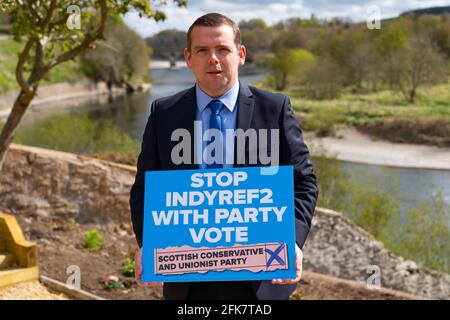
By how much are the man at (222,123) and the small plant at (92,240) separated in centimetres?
741

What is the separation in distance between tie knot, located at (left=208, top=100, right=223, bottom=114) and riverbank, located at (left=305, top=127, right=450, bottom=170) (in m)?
31.9

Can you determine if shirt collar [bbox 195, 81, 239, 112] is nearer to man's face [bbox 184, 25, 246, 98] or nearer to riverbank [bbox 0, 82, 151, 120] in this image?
man's face [bbox 184, 25, 246, 98]

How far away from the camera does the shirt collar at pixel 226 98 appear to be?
2906 mm

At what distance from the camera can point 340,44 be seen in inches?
2422

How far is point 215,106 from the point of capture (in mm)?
2898

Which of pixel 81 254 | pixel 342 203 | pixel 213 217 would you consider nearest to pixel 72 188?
pixel 81 254

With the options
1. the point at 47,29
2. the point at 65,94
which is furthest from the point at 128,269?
the point at 65,94

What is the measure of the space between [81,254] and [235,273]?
7.34 m

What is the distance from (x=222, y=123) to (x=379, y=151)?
39619 mm

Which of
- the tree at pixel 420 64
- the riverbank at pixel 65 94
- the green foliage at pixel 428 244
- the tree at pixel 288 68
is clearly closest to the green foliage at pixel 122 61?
the riverbank at pixel 65 94

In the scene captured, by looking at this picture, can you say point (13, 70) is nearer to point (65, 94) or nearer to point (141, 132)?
point (65, 94)

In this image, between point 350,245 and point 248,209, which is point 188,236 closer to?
point 248,209

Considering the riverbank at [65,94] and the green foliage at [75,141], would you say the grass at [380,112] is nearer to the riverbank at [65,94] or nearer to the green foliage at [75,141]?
the riverbank at [65,94]

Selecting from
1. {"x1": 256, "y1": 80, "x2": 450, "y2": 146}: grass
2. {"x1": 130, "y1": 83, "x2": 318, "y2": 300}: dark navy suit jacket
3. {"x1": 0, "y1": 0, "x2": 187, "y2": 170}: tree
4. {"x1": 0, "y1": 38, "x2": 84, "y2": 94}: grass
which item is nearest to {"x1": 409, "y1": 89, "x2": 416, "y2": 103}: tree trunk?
{"x1": 256, "y1": 80, "x2": 450, "y2": 146}: grass
